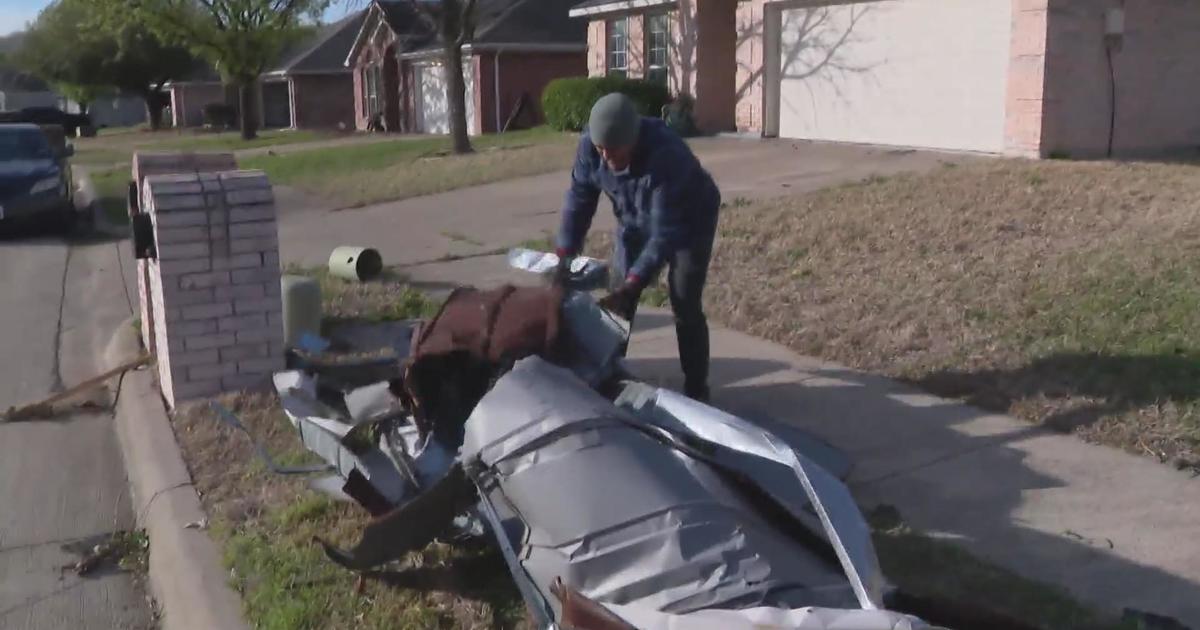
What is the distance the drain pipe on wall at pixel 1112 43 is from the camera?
45.0ft

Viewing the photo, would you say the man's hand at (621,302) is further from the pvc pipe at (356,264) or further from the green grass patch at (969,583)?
the pvc pipe at (356,264)

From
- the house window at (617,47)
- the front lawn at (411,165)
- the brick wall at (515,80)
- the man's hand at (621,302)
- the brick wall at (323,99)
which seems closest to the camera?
the man's hand at (621,302)

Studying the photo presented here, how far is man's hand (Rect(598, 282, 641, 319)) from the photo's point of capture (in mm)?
5289

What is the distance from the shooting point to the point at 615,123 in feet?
17.5

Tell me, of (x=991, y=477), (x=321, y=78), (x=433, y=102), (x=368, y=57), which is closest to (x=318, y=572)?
(x=991, y=477)

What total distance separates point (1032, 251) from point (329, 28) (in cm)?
4619

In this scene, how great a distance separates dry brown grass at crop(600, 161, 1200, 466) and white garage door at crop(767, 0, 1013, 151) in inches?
133

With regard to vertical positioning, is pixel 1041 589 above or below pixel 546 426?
below

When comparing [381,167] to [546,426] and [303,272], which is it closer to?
[303,272]

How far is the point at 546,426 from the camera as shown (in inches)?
152

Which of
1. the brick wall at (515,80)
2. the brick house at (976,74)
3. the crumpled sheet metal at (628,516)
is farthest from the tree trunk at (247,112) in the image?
the crumpled sheet metal at (628,516)

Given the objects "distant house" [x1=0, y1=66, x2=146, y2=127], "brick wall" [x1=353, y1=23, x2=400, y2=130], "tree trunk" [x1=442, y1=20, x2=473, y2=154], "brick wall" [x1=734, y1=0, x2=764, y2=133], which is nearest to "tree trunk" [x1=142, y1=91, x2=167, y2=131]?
"distant house" [x1=0, y1=66, x2=146, y2=127]

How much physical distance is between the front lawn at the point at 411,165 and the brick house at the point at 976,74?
3491 millimetres

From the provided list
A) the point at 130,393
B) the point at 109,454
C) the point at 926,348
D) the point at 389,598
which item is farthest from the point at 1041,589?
Answer: the point at 130,393
